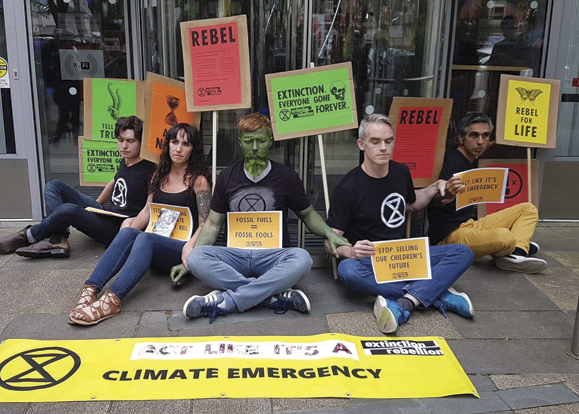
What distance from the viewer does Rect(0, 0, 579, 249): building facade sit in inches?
201

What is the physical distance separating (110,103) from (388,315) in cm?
313

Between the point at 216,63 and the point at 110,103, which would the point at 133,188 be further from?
the point at 216,63

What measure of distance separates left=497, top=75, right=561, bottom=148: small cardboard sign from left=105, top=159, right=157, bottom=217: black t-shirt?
3030 millimetres

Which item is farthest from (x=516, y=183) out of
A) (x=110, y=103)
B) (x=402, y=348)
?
(x=110, y=103)

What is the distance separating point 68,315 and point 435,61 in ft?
12.5

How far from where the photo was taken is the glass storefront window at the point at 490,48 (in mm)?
5344

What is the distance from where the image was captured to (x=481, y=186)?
169 inches

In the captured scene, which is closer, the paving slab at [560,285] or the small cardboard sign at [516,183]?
Result: the paving slab at [560,285]

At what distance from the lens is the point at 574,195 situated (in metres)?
5.75

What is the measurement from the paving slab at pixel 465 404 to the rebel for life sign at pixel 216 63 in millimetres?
2641

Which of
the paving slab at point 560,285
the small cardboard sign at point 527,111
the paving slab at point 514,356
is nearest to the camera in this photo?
the paving slab at point 514,356

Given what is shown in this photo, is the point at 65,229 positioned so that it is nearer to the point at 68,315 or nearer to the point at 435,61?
the point at 68,315

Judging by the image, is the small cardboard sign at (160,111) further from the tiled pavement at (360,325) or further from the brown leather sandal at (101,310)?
the brown leather sandal at (101,310)

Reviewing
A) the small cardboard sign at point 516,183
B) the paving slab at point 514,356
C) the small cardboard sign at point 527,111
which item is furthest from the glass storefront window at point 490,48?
the paving slab at point 514,356
